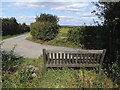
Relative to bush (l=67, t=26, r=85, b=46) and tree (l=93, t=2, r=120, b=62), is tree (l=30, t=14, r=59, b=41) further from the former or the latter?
tree (l=93, t=2, r=120, b=62)

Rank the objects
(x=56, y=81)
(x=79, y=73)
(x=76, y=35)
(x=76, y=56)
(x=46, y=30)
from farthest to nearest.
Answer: (x=46, y=30) → (x=76, y=35) → (x=79, y=73) → (x=76, y=56) → (x=56, y=81)

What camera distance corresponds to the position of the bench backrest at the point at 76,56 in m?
3.74

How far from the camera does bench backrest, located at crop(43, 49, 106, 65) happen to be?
374 cm

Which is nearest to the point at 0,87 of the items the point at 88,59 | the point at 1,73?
the point at 1,73

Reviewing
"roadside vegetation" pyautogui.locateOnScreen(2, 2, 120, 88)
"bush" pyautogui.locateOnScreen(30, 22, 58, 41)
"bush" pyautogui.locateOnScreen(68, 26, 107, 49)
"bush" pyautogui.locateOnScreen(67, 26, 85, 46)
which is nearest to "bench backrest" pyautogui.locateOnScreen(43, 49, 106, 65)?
"roadside vegetation" pyautogui.locateOnScreen(2, 2, 120, 88)

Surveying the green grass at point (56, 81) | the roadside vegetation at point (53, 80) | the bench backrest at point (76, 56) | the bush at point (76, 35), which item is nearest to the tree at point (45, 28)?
the bush at point (76, 35)

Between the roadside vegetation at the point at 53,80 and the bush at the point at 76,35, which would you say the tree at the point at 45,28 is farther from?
the roadside vegetation at the point at 53,80

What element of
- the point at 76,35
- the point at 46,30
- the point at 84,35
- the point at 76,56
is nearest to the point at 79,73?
the point at 76,56

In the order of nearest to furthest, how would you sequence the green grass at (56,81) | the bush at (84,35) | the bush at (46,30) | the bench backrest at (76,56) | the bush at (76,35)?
the green grass at (56,81)
the bench backrest at (76,56)
the bush at (84,35)
the bush at (76,35)
the bush at (46,30)

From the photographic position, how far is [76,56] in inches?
149

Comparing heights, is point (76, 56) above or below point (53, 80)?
above

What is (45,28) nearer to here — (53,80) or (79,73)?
(79,73)

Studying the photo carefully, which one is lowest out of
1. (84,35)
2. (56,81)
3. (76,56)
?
(56,81)

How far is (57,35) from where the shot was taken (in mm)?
12023
